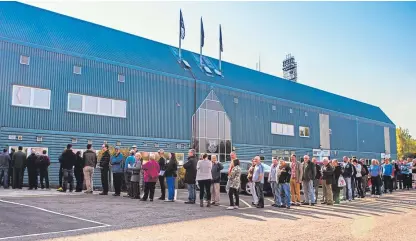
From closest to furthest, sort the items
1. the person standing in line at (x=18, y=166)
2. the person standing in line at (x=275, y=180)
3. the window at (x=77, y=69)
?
the person standing in line at (x=275, y=180)
the person standing in line at (x=18, y=166)
the window at (x=77, y=69)

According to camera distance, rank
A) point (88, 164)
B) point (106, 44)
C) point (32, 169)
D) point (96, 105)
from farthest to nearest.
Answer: point (106, 44)
point (96, 105)
point (32, 169)
point (88, 164)

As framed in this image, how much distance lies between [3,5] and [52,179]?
35.6 ft

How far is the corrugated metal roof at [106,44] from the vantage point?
76.9ft

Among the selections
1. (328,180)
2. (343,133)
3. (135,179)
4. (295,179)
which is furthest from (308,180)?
(343,133)

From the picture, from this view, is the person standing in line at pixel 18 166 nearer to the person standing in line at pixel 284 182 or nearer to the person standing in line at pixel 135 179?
the person standing in line at pixel 135 179

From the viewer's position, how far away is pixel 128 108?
27.1 metres

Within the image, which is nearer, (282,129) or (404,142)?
(282,129)

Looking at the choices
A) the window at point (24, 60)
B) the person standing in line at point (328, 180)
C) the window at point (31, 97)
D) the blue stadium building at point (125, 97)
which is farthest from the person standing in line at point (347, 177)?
the window at point (24, 60)

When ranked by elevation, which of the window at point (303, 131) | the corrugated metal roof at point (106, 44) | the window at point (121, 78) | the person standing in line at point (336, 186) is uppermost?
the corrugated metal roof at point (106, 44)

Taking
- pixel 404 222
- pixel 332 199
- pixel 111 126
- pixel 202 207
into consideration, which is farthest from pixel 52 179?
pixel 404 222

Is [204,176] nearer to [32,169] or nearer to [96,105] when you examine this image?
[32,169]

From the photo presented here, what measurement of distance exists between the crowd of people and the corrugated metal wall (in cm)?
607

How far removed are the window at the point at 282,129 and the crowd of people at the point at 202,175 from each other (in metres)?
20.9

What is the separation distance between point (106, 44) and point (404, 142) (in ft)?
260
